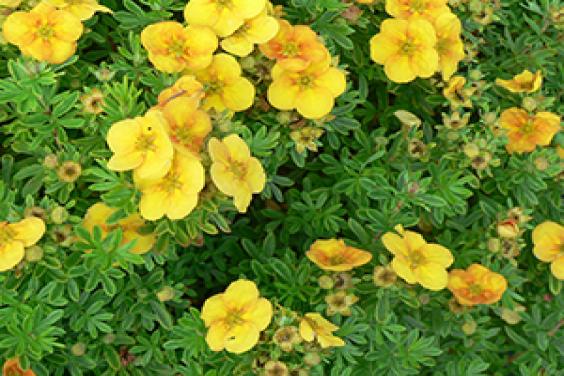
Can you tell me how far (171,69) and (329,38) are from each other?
1.78ft

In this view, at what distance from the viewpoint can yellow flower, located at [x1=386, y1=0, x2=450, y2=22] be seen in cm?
235

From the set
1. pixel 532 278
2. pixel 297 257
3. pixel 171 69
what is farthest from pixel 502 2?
pixel 171 69

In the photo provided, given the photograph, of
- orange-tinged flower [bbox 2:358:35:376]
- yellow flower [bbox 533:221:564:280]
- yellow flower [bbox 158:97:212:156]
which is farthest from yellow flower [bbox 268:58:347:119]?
orange-tinged flower [bbox 2:358:35:376]

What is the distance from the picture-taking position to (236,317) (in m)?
2.02

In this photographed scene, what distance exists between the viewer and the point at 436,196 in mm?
2209

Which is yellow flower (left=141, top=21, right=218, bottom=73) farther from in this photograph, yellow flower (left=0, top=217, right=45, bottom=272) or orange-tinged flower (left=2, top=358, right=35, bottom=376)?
orange-tinged flower (left=2, top=358, right=35, bottom=376)

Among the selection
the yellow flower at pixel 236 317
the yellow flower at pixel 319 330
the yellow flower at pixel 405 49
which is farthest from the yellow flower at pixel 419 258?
the yellow flower at pixel 405 49

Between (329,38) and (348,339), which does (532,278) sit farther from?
(329,38)

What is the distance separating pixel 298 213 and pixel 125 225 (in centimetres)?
65

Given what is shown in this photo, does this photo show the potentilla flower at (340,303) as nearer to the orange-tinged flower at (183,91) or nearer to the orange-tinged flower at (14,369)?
the orange-tinged flower at (183,91)

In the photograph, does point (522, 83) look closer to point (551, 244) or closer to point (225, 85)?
point (551, 244)

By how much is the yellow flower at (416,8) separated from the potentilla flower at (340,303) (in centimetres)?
87

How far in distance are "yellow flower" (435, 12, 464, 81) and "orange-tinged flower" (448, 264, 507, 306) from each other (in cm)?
59

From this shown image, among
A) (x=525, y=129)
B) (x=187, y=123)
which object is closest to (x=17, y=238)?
(x=187, y=123)
